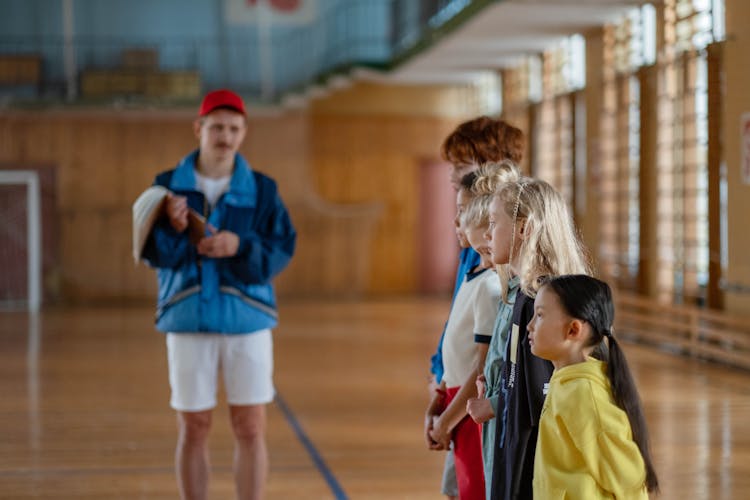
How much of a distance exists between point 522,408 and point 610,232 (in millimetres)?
11388

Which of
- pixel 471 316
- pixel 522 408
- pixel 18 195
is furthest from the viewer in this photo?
pixel 18 195

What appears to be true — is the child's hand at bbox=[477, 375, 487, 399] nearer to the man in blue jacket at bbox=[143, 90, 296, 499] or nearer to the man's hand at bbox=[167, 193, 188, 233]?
the man in blue jacket at bbox=[143, 90, 296, 499]

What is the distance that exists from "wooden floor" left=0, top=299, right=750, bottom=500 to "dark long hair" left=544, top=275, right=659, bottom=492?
9.69 feet

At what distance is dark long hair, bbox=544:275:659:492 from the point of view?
2.67 meters

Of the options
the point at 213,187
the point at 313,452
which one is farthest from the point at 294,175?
the point at 213,187

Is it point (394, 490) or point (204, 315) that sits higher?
point (204, 315)

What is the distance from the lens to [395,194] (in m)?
21.2

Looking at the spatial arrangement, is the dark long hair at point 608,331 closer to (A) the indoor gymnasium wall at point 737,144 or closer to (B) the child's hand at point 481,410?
(B) the child's hand at point 481,410

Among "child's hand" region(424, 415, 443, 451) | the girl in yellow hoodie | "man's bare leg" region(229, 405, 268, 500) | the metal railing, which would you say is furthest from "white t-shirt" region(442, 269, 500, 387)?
the metal railing

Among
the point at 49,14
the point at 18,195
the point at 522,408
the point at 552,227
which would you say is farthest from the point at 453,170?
the point at 49,14

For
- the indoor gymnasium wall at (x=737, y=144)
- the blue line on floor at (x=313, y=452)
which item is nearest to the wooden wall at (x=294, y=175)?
the indoor gymnasium wall at (x=737, y=144)

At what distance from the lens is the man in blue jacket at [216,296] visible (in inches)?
174

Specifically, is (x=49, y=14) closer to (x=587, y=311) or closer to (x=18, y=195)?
(x=18, y=195)

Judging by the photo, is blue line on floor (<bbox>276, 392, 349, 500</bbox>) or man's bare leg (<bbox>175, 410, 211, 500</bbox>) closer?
man's bare leg (<bbox>175, 410, 211, 500</bbox>)
